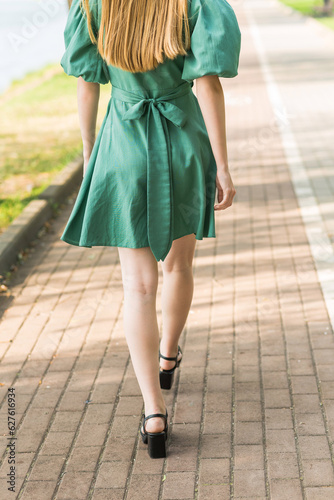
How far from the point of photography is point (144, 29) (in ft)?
8.07

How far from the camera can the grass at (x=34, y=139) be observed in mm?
7570

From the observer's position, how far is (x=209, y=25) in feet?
8.02

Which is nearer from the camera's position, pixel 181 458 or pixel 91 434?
pixel 181 458

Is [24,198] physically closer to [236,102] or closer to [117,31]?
[117,31]

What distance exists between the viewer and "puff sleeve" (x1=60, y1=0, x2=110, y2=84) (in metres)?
2.56

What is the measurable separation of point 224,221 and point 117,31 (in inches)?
150

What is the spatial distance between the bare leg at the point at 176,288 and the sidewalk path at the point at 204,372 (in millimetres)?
312

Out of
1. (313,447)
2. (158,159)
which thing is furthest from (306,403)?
(158,159)

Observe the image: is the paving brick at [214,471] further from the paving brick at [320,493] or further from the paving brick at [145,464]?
the paving brick at [320,493]

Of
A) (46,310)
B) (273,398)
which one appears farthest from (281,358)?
(46,310)

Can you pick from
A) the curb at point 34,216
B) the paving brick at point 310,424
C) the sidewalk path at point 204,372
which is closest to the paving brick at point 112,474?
the sidewalk path at point 204,372

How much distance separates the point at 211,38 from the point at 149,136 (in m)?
0.45

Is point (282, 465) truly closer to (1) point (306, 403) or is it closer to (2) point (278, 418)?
(2) point (278, 418)

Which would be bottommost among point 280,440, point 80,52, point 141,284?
point 280,440
